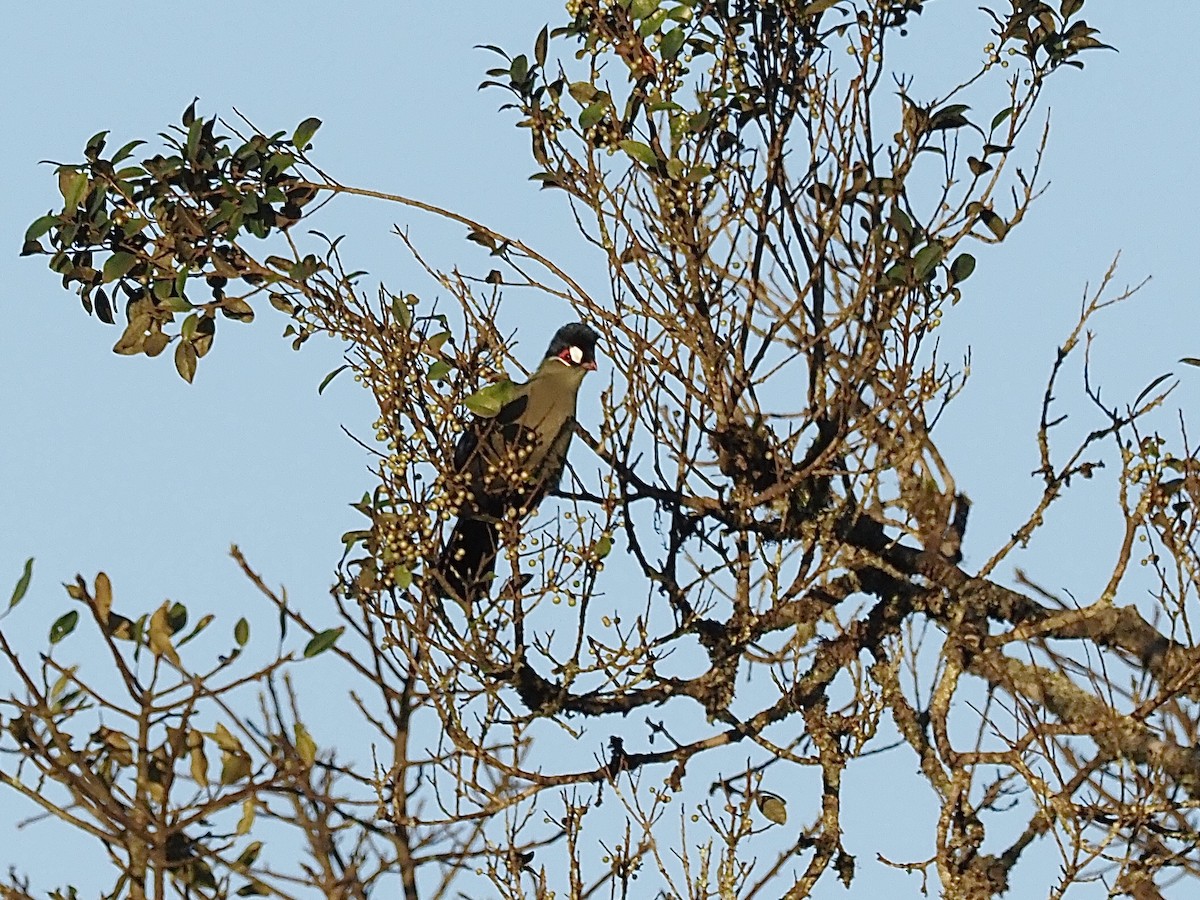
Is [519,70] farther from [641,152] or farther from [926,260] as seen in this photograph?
[926,260]

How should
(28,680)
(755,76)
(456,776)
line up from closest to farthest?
(28,680) → (456,776) → (755,76)

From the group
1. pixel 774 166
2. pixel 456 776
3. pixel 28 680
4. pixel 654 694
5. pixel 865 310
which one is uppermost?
pixel 774 166

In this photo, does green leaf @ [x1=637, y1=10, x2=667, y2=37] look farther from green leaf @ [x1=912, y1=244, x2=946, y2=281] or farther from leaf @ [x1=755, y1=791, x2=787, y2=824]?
leaf @ [x1=755, y1=791, x2=787, y2=824]

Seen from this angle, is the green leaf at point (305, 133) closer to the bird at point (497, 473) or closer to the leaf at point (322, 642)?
the bird at point (497, 473)

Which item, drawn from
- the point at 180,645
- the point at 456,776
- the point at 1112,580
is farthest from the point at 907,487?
the point at 180,645

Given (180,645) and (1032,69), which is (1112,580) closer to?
(1032,69)

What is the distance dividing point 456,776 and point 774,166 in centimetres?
165

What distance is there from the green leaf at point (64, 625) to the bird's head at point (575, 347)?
3.19 m

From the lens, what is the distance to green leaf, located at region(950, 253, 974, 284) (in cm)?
468

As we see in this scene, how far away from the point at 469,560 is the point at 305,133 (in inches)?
46.3

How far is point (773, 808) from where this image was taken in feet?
16.6

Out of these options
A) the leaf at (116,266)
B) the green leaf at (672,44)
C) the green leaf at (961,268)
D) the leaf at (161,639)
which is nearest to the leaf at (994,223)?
the green leaf at (961,268)

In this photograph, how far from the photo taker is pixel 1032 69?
5.06 metres

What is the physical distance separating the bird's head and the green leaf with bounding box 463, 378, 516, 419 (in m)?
1.98
